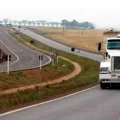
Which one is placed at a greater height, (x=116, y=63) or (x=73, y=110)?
(x=116, y=63)

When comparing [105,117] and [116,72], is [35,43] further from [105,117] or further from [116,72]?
[105,117]

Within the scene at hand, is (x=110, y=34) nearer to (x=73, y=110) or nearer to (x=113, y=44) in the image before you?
(x=113, y=44)

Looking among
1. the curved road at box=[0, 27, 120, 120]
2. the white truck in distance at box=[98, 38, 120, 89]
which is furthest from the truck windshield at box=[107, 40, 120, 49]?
the curved road at box=[0, 27, 120, 120]

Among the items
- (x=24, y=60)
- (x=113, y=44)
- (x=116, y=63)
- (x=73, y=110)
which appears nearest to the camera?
(x=73, y=110)

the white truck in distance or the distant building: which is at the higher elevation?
the distant building

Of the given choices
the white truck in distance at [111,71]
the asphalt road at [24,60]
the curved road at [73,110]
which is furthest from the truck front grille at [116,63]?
the asphalt road at [24,60]

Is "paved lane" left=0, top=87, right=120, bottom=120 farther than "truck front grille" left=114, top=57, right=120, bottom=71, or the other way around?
"truck front grille" left=114, top=57, right=120, bottom=71

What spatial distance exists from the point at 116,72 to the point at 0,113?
1349 cm

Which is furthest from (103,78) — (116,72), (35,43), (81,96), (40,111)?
(35,43)

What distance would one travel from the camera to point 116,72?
1057 inches

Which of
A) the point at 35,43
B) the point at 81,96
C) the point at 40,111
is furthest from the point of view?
the point at 35,43

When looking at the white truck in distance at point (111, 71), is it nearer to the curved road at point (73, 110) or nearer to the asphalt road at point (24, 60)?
the curved road at point (73, 110)

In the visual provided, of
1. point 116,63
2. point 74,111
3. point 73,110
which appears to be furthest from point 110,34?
point 74,111

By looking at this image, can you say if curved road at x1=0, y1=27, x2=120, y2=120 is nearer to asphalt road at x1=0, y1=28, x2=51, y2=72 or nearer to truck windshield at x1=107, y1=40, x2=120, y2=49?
truck windshield at x1=107, y1=40, x2=120, y2=49
